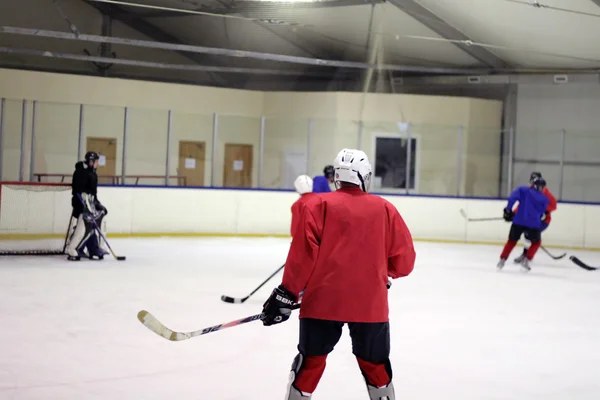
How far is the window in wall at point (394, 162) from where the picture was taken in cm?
Answer: 1270

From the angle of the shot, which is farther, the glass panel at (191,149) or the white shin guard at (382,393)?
the glass panel at (191,149)

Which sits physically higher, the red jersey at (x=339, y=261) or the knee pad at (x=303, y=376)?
the red jersey at (x=339, y=261)

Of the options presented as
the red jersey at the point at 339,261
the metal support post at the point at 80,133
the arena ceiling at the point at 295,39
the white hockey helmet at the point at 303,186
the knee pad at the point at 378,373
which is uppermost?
the arena ceiling at the point at 295,39

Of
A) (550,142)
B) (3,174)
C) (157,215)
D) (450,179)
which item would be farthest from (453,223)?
(3,174)

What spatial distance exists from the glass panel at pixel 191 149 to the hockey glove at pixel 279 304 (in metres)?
9.14

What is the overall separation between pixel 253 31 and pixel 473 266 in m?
6.08

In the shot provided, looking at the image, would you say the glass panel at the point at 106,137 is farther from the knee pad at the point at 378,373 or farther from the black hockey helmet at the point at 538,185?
the knee pad at the point at 378,373

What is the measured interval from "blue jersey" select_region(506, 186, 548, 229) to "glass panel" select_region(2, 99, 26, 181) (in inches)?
241

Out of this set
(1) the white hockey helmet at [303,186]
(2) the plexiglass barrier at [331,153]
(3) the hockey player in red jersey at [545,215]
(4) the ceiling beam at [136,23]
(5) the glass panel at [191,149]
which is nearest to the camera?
(1) the white hockey helmet at [303,186]

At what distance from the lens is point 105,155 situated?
37.2 ft

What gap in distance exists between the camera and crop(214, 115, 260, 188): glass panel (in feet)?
40.2

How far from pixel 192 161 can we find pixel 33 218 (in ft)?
11.5

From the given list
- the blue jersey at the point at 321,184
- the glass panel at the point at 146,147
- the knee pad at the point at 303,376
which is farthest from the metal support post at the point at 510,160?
the knee pad at the point at 303,376

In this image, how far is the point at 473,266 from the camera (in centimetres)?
934
